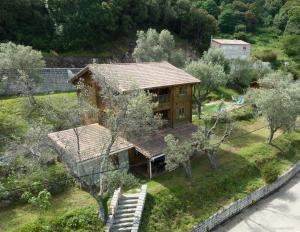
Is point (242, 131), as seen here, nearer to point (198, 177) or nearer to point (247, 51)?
point (198, 177)

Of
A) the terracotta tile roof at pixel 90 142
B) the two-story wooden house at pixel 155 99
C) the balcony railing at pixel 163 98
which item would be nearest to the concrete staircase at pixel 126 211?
the two-story wooden house at pixel 155 99

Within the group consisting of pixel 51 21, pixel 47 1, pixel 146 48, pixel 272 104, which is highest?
pixel 47 1

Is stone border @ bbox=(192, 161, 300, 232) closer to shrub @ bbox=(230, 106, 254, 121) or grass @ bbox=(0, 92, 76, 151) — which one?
shrub @ bbox=(230, 106, 254, 121)

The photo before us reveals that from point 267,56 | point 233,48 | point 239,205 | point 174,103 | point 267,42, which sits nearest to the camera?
point 239,205

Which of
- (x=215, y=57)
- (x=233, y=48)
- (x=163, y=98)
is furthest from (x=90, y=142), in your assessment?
(x=233, y=48)

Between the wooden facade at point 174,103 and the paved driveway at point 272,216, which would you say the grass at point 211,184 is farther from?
the wooden facade at point 174,103

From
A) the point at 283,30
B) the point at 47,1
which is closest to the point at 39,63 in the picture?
the point at 47,1

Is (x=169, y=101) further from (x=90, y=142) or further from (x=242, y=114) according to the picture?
(x=242, y=114)
